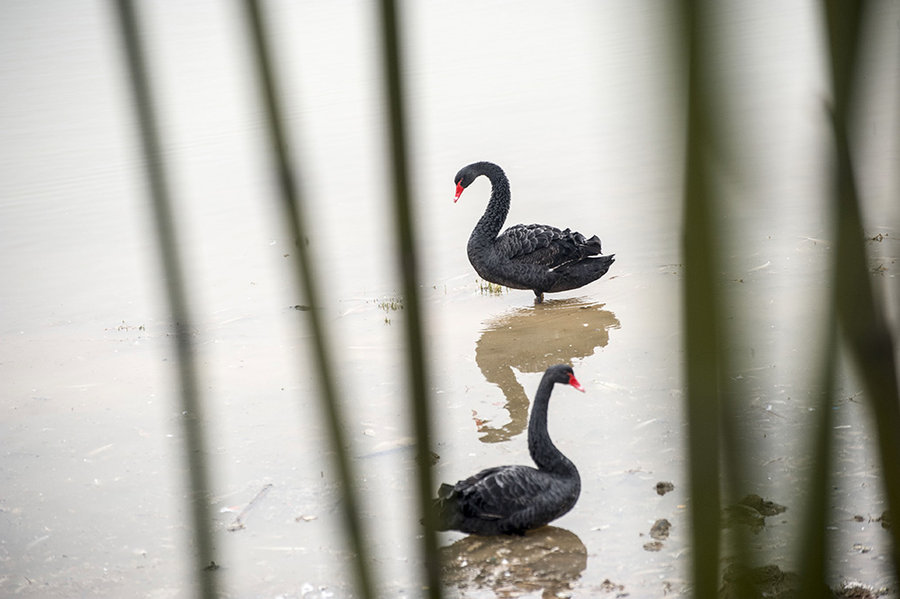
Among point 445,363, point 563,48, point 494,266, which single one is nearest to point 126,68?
point 445,363

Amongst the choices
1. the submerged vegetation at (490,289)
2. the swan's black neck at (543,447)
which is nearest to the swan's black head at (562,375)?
the swan's black neck at (543,447)

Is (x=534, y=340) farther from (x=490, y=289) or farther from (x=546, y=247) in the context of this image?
(x=490, y=289)

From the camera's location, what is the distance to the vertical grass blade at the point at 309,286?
2.43 ft

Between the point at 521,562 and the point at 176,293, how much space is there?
4.00m

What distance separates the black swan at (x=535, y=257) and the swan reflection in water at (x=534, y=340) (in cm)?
26

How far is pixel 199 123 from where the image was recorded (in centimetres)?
2072

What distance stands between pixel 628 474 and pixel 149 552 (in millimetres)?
2582

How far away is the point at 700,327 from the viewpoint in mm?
742

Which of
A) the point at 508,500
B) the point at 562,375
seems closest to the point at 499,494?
the point at 508,500

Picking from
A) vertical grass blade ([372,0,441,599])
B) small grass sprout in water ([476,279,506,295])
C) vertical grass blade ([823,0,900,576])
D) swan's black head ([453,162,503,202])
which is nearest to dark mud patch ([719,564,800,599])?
vertical grass blade ([823,0,900,576])

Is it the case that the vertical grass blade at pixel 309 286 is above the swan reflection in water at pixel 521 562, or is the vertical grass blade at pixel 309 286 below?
above

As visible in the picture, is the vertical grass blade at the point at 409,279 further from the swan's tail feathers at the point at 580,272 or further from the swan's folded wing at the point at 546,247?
the swan's tail feathers at the point at 580,272

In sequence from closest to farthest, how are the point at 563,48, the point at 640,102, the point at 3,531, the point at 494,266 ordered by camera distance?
the point at 640,102, the point at 3,531, the point at 494,266, the point at 563,48

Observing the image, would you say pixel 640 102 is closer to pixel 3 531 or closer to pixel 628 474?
pixel 628 474
